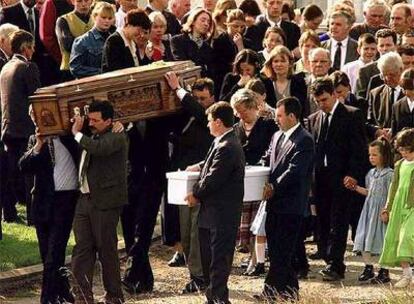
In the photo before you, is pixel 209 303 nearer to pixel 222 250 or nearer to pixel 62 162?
pixel 222 250

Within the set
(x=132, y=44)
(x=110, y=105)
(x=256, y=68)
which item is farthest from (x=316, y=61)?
(x=110, y=105)

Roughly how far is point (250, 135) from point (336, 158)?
101cm

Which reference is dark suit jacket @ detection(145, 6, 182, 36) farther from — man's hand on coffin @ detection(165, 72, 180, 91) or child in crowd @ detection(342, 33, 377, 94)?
man's hand on coffin @ detection(165, 72, 180, 91)

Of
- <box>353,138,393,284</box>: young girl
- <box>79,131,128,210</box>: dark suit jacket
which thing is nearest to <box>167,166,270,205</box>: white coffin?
<box>79,131,128,210</box>: dark suit jacket

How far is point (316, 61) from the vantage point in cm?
2003

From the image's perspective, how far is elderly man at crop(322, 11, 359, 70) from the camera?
22000mm

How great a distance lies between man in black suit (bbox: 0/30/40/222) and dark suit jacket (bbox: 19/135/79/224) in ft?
8.88

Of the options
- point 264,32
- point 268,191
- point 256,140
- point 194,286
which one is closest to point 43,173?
point 194,286

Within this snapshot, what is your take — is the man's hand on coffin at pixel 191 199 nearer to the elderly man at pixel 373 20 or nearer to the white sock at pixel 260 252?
the white sock at pixel 260 252

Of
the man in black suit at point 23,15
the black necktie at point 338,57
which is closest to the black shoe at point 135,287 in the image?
the black necktie at point 338,57

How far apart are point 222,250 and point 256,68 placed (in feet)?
11.8

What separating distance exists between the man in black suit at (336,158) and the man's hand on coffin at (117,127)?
2.55 metres

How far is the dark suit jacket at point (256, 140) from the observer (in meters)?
18.3

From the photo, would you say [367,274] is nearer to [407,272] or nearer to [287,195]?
[407,272]
